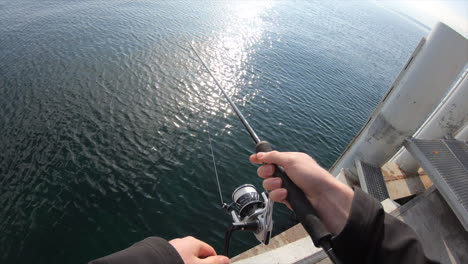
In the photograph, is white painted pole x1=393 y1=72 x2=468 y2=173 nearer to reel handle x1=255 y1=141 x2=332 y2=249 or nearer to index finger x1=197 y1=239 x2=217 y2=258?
reel handle x1=255 y1=141 x2=332 y2=249

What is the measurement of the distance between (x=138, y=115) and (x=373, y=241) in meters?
15.9

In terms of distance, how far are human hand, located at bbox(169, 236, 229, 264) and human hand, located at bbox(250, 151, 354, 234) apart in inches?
34.3

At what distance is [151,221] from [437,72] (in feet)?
34.9

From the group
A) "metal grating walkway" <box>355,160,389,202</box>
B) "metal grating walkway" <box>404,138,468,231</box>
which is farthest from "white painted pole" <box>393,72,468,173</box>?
"metal grating walkway" <box>355,160,389,202</box>

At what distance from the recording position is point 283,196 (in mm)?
2641

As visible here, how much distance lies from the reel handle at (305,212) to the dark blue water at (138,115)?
815 centimetres

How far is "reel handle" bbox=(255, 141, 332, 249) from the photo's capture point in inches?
79.2

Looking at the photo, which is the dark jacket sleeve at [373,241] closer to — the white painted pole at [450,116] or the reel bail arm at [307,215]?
the reel bail arm at [307,215]

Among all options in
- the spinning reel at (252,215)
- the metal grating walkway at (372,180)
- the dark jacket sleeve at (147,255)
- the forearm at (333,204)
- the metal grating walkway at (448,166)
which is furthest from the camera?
the metal grating walkway at (372,180)

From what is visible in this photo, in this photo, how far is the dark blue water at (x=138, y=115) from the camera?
34.0 ft

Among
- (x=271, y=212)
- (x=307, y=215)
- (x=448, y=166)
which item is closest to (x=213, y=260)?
(x=307, y=215)

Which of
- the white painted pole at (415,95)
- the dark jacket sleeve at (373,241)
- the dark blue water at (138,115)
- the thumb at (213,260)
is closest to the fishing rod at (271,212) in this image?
the dark jacket sleeve at (373,241)

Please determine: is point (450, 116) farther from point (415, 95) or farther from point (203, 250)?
point (203, 250)

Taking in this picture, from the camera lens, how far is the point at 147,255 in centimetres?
166
